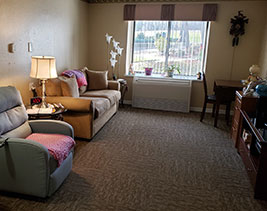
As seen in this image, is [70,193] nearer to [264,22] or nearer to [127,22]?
[127,22]

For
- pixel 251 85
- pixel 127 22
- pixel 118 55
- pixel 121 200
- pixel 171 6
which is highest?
pixel 171 6

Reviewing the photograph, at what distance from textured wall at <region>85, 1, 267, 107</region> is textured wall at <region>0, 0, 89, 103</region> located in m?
0.53

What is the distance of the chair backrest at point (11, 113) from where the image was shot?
2332mm

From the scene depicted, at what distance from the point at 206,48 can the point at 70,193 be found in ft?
14.4

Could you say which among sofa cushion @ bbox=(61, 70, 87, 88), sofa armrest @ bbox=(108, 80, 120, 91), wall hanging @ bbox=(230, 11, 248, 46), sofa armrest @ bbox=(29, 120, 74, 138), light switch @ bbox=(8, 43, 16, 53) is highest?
wall hanging @ bbox=(230, 11, 248, 46)

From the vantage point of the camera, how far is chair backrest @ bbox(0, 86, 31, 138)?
2.33 metres

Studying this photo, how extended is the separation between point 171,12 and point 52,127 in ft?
12.8

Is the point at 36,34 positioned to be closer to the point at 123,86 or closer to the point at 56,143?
the point at 56,143

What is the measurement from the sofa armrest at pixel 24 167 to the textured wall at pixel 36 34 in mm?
1420

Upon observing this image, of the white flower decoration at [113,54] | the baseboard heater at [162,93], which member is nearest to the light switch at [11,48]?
the white flower decoration at [113,54]

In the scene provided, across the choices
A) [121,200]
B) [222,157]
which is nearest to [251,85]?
[222,157]

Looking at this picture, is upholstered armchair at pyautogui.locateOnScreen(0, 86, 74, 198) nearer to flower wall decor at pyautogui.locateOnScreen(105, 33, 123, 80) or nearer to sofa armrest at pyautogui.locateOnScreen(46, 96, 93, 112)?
sofa armrest at pyautogui.locateOnScreen(46, 96, 93, 112)

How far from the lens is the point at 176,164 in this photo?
3012 millimetres

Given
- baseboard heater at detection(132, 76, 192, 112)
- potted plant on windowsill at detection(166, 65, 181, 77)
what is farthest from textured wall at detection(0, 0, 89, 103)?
potted plant on windowsill at detection(166, 65, 181, 77)
